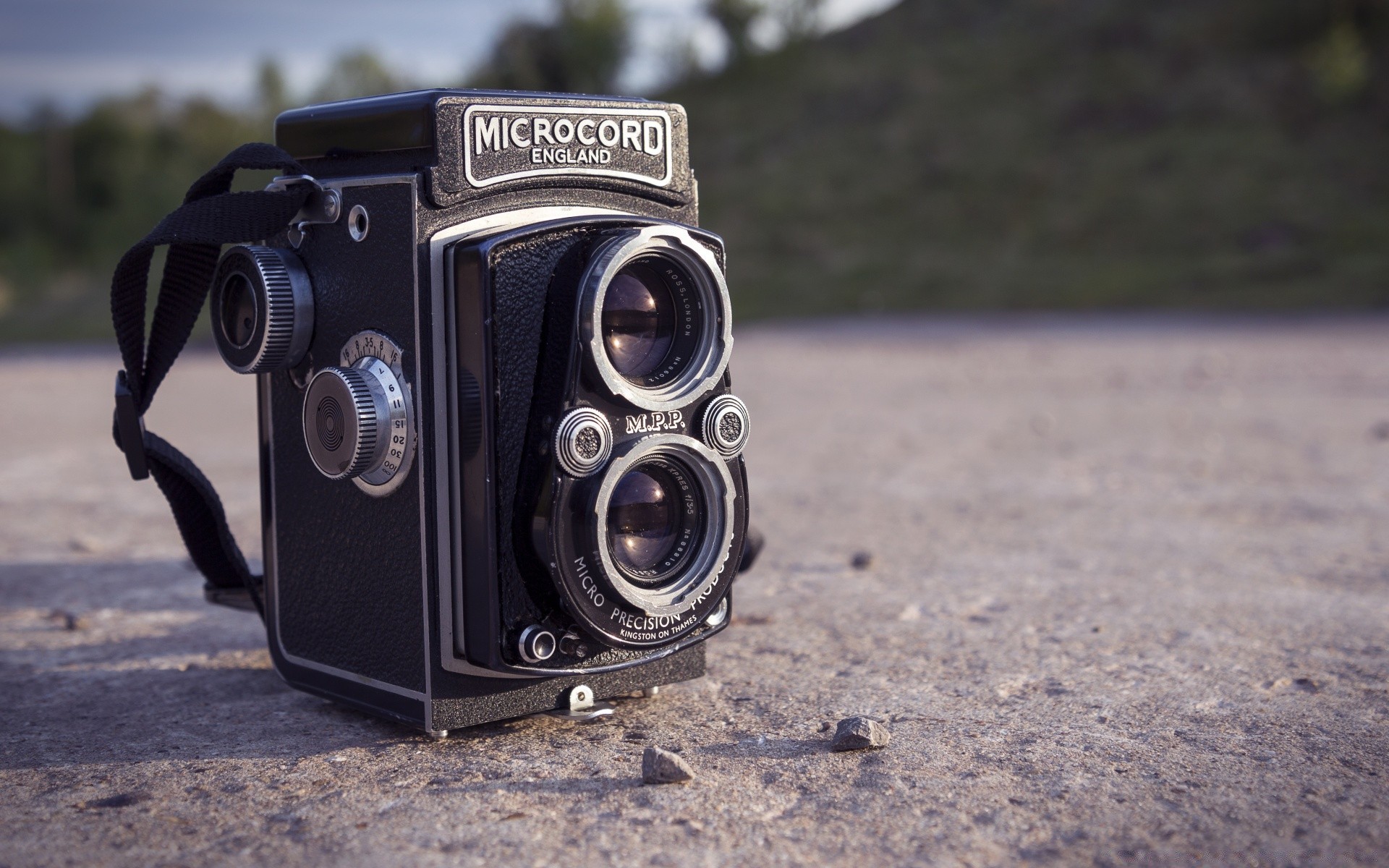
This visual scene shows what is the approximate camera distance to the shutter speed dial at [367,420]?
229cm

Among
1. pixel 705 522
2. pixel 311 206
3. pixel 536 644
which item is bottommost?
pixel 536 644

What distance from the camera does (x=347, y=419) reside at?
7.57ft

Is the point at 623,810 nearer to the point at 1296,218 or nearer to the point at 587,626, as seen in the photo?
the point at 587,626

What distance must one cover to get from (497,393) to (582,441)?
0.16 m

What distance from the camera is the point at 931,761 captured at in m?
2.27

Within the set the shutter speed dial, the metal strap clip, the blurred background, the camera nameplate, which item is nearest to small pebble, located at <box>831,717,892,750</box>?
the shutter speed dial

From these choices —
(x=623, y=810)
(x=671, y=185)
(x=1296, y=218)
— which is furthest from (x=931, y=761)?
(x=1296, y=218)

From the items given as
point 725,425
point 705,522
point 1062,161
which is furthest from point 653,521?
point 1062,161

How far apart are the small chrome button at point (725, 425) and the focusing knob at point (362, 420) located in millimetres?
508

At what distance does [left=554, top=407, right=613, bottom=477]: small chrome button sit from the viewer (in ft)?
7.38

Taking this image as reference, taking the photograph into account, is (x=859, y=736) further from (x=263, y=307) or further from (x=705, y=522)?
(x=263, y=307)

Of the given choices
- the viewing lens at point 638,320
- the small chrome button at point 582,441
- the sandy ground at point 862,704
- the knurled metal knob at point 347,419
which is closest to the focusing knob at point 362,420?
the knurled metal knob at point 347,419

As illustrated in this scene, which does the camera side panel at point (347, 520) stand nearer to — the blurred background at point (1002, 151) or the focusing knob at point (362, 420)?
the focusing knob at point (362, 420)

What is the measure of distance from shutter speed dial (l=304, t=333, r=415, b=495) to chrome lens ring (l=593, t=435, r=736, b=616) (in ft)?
1.12
